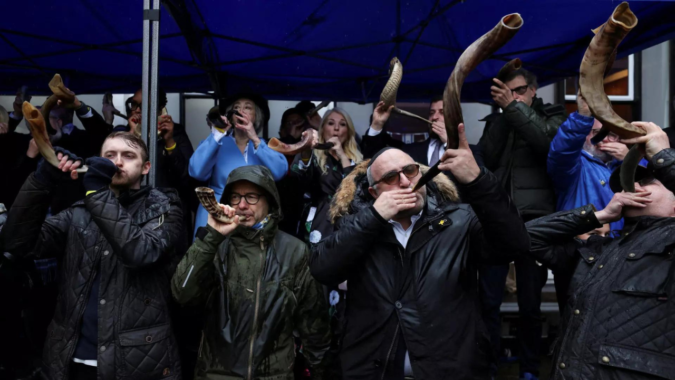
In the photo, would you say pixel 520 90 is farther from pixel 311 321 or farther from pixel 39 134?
pixel 39 134

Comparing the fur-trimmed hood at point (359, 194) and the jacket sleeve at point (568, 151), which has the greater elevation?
the jacket sleeve at point (568, 151)

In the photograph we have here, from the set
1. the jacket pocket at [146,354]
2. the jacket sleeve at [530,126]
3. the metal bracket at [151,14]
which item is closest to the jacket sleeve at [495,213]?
the jacket pocket at [146,354]

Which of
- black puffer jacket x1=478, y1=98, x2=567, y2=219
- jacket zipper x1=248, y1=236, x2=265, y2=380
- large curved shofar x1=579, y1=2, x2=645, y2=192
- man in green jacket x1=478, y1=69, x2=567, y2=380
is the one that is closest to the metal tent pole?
jacket zipper x1=248, y1=236, x2=265, y2=380

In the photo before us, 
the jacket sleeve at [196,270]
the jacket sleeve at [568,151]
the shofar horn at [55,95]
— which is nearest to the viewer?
the jacket sleeve at [196,270]

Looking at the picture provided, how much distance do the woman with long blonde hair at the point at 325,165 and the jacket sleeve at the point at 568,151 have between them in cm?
132

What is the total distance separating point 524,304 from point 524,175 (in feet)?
2.90

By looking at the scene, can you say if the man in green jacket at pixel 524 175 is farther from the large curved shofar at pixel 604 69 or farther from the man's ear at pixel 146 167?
the man's ear at pixel 146 167

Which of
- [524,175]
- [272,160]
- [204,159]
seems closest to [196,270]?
[204,159]

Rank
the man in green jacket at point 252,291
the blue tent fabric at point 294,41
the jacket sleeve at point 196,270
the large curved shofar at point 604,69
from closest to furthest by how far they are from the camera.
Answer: the large curved shofar at point 604,69, the jacket sleeve at point 196,270, the man in green jacket at point 252,291, the blue tent fabric at point 294,41

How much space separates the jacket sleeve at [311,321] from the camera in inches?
123

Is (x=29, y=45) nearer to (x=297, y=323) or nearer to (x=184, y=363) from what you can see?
(x=184, y=363)

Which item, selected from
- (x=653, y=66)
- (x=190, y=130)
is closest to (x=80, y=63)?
(x=190, y=130)

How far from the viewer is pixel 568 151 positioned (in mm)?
3836

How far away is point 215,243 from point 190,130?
424 cm
